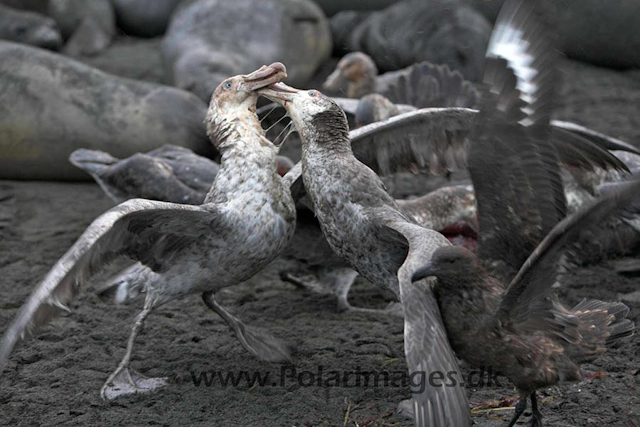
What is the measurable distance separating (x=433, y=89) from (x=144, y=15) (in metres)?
4.78

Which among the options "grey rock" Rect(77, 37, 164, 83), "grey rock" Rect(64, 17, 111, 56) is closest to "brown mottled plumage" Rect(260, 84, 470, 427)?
"grey rock" Rect(77, 37, 164, 83)

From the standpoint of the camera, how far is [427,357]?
3070 millimetres

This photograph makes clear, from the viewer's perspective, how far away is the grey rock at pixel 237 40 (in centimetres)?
808

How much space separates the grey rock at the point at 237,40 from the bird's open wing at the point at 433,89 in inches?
70.2

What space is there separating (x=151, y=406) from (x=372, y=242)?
128 centimetres

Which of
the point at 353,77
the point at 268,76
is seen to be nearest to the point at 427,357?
the point at 268,76

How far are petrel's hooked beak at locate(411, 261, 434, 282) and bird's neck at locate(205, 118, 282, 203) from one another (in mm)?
1151

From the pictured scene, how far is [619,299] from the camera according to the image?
489 centimetres

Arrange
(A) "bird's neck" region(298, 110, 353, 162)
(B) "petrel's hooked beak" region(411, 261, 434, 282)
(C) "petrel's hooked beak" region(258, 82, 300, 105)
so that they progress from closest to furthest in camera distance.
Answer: (B) "petrel's hooked beak" region(411, 261, 434, 282), (A) "bird's neck" region(298, 110, 353, 162), (C) "petrel's hooked beak" region(258, 82, 300, 105)

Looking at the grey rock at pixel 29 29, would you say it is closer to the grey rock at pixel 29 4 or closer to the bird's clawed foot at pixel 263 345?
the grey rock at pixel 29 4

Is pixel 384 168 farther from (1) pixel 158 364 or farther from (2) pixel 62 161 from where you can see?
(2) pixel 62 161

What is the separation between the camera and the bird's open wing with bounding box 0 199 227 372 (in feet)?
10.5

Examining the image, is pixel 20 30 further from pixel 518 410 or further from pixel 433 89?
pixel 518 410

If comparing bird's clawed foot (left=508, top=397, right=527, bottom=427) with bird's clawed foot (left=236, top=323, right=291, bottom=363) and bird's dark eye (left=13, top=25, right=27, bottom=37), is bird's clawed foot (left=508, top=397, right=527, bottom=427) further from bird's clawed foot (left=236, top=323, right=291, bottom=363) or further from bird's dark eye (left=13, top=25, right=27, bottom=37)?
bird's dark eye (left=13, top=25, right=27, bottom=37)
